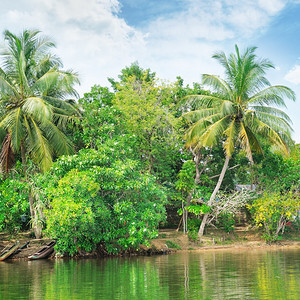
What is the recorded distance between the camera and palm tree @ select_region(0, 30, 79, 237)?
A: 17250mm

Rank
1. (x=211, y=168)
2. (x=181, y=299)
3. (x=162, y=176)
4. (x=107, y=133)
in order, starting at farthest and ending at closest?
(x=211, y=168) → (x=162, y=176) → (x=107, y=133) → (x=181, y=299)

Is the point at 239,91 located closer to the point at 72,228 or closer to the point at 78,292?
the point at 72,228

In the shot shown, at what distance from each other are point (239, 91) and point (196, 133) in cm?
309

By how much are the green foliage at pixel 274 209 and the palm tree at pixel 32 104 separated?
10.5 metres

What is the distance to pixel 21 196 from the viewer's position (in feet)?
56.4

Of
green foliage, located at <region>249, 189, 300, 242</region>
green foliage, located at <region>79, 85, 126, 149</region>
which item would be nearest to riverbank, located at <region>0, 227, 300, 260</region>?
green foliage, located at <region>249, 189, 300, 242</region>

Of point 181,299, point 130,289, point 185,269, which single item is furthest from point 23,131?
point 181,299

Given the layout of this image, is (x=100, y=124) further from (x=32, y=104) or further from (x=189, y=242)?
(x=189, y=242)

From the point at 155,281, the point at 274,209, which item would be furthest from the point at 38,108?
the point at 274,209

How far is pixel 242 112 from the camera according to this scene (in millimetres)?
20344

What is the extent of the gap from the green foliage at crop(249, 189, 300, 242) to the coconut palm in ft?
34.6

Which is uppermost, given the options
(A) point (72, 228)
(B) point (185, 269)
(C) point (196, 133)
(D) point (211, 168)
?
(C) point (196, 133)

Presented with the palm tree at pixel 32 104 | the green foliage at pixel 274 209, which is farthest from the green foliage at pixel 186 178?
the palm tree at pixel 32 104

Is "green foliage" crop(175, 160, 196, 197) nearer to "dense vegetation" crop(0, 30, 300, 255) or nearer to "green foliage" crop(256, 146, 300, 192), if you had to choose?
"dense vegetation" crop(0, 30, 300, 255)
